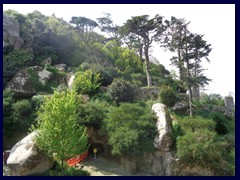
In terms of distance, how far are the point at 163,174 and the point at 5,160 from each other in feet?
32.9

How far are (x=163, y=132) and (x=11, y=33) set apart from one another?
68.1 feet

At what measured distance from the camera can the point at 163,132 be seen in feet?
63.9

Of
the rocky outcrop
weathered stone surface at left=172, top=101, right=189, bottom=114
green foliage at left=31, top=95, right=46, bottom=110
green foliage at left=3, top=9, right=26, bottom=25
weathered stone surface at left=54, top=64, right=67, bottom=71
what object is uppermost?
green foliage at left=3, top=9, right=26, bottom=25

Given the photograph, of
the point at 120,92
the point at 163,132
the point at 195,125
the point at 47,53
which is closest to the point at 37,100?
the point at 120,92

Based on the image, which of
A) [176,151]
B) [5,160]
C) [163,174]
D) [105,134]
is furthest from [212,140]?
[5,160]

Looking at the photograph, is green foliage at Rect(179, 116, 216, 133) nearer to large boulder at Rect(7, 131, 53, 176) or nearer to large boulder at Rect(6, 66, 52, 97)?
large boulder at Rect(7, 131, 53, 176)

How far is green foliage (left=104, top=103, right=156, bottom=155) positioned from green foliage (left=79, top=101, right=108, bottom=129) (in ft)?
2.17

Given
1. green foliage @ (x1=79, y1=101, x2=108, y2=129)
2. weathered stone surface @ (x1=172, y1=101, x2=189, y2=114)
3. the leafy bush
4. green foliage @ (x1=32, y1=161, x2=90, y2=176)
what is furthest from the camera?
weathered stone surface @ (x1=172, y1=101, x2=189, y2=114)

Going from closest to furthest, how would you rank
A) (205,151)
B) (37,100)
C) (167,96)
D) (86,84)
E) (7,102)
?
(205,151), (7,102), (37,100), (167,96), (86,84)

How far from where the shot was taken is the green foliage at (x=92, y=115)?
2028 centimetres

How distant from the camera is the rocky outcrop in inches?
1227

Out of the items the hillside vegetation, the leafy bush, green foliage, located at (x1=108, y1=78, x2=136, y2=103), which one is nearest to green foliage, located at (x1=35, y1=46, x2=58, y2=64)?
the hillside vegetation

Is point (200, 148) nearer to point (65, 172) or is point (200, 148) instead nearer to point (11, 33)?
point (65, 172)
